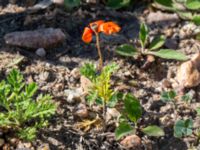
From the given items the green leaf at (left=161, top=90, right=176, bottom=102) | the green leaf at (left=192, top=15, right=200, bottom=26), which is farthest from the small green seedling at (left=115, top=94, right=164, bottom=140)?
the green leaf at (left=192, top=15, right=200, bottom=26)

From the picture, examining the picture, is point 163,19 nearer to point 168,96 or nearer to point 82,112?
point 168,96

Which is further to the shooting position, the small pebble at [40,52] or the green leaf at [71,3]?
the green leaf at [71,3]

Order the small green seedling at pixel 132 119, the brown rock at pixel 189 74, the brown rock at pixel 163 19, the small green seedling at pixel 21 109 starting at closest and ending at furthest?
the small green seedling at pixel 21 109 < the small green seedling at pixel 132 119 < the brown rock at pixel 189 74 < the brown rock at pixel 163 19

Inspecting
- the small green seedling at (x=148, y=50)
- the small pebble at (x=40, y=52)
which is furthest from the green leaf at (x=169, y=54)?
the small pebble at (x=40, y=52)

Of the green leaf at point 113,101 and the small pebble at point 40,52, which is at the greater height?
the small pebble at point 40,52

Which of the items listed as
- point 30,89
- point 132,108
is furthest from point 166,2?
point 30,89

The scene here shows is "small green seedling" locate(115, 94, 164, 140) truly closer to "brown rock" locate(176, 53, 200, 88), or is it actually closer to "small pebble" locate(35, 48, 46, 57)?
"brown rock" locate(176, 53, 200, 88)

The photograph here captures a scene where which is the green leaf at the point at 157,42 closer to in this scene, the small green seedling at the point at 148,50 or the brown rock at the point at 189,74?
the small green seedling at the point at 148,50
